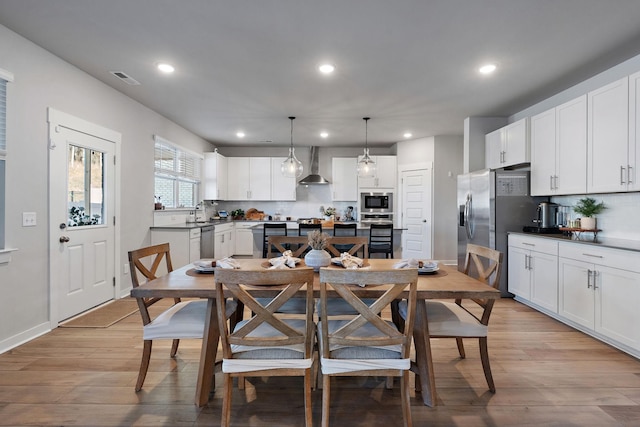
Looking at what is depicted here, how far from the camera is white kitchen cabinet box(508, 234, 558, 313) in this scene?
11.4ft

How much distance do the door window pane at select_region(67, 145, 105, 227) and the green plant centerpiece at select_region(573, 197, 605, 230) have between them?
5442 mm

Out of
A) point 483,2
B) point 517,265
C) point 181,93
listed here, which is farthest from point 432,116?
point 181,93

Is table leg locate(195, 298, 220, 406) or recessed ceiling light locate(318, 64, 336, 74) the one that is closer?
table leg locate(195, 298, 220, 406)

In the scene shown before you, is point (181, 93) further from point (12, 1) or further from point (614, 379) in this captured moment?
point (614, 379)

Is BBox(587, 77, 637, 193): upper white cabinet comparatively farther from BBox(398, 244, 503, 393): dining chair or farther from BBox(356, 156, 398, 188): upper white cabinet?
BBox(356, 156, 398, 188): upper white cabinet

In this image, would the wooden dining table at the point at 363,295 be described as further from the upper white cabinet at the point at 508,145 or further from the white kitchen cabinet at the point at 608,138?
the upper white cabinet at the point at 508,145

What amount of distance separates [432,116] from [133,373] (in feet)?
16.5

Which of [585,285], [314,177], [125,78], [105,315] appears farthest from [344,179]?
[105,315]

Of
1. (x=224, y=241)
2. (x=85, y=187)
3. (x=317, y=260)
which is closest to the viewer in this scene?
(x=317, y=260)

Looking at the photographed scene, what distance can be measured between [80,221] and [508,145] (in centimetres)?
545

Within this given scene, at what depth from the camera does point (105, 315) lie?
3.59 meters

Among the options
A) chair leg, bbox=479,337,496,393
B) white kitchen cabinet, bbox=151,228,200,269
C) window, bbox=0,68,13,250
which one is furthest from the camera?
white kitchen cabinet, bbox=151,228,200,269

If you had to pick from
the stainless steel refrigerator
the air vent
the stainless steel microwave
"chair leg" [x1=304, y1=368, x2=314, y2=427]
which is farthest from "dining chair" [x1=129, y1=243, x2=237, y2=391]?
the stainless steel microwave

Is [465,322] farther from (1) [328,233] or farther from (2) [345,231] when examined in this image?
(1) [328,233]
